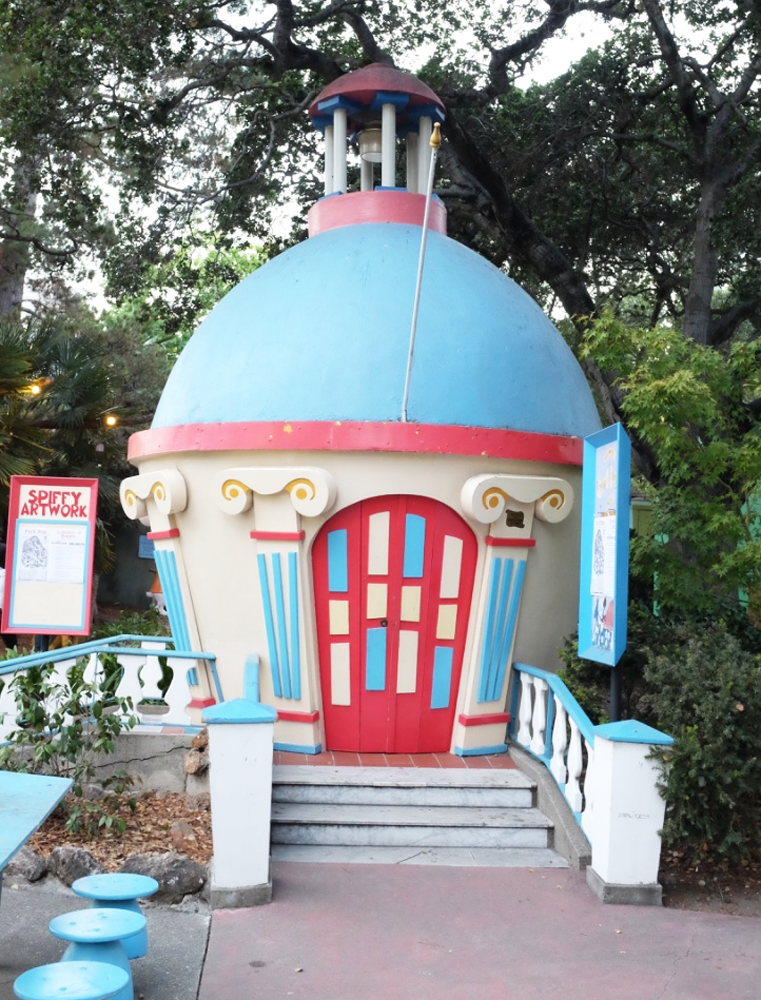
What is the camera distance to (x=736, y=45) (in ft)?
47.7

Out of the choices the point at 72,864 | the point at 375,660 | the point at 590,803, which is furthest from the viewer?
the point at 375,660

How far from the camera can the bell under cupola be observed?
9578 millimetres

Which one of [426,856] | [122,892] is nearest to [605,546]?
[426,856]

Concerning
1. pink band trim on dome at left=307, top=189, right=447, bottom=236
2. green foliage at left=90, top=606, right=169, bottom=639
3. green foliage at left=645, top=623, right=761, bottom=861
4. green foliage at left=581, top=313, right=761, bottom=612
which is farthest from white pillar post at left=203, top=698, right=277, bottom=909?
green foliage at left=90, top=606, right=169, bottom=639

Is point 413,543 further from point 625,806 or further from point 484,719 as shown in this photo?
point 625,806

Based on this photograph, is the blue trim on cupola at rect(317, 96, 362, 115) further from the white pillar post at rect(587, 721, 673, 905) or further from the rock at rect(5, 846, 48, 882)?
the rock at rect(5, 846, 48, 882)

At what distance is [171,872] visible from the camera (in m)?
6.42

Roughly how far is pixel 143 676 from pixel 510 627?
3.06 meters

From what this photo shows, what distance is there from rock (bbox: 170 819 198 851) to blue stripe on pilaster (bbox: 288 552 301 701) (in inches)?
53.5

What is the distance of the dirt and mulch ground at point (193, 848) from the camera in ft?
21.3

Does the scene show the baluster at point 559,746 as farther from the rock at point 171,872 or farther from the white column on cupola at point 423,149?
the white column on cupola at point 423,149

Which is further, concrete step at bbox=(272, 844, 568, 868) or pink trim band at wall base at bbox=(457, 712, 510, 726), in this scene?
pink trim band at wall base at bbox=(457, 712, 510, 726)

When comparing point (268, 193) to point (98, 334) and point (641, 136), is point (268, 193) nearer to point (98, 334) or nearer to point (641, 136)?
point (641, 136)

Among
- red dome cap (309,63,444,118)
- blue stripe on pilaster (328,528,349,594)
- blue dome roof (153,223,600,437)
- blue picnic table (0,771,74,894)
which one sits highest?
red dome cap (309,63,444,118)
